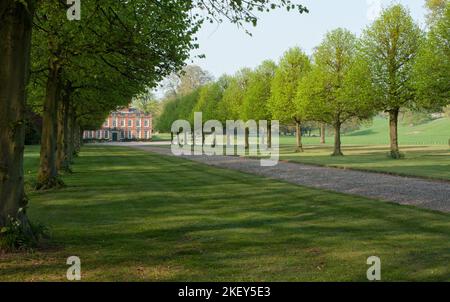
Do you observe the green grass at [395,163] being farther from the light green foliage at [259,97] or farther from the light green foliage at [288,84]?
the light green foliage at [259,97]

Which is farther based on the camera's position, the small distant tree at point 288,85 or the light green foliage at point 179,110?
the light green foliage at point 179,110

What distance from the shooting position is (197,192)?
67.2 feet

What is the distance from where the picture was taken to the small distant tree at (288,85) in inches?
2379

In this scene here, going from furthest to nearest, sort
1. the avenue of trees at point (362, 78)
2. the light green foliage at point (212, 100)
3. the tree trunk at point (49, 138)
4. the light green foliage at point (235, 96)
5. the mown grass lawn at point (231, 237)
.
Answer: the light green foliage at point (212, 100)
the light green foliage at point (235, 96)
the avenue of trees at point (362, 78)
the tree trunk at point (49, 138)
the mown grass lawn at point (231, 237)

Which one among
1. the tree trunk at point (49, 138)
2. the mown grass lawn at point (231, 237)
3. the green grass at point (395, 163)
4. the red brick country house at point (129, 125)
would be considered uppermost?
the red brick country house at point (129, 125)

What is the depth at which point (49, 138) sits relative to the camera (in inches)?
898

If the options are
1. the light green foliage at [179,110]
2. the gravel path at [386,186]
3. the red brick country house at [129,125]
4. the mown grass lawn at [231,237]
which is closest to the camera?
the mown grass lawn at [231,237]

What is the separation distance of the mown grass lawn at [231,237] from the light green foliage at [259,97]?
47.2 meters

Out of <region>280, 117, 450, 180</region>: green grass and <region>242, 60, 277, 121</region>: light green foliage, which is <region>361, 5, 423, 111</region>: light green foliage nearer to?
<region>280, 117, 450, 180</region>: green grass

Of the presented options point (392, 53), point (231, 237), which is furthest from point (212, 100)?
point (231, 237)

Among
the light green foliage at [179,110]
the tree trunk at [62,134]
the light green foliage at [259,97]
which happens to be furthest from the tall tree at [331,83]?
the light green foliage at [179,110]

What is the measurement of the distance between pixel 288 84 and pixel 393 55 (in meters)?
16.8

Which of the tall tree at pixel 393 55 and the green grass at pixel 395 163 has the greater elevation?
the tall tree at pixel 393 55
